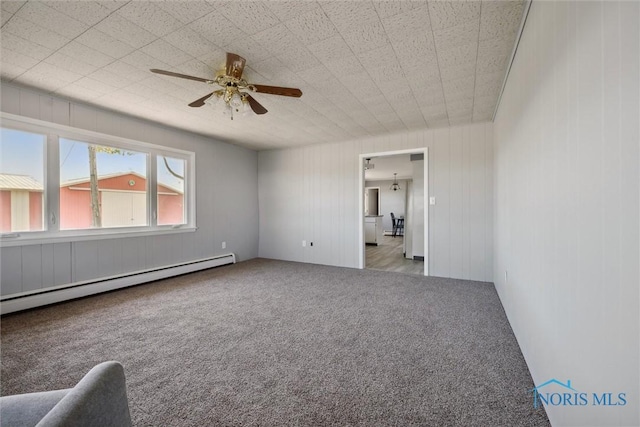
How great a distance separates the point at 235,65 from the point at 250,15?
0.50 meters

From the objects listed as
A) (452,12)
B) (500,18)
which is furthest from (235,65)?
(500,18)

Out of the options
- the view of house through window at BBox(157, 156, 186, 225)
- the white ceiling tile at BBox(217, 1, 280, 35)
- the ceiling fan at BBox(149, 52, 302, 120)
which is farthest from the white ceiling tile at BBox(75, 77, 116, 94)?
the white ceiling tile at BBox(217, 1, 280, 35)

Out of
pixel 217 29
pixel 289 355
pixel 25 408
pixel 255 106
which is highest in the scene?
pixel 217 29

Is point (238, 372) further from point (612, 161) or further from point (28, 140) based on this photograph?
point (28, 140)

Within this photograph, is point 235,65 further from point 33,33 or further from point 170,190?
point 170,190

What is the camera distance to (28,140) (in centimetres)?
303

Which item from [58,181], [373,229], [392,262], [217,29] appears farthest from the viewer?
[373,229]

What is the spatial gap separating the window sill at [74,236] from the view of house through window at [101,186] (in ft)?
0.38

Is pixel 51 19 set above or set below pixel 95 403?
above

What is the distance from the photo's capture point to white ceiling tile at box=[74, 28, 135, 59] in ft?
6.67

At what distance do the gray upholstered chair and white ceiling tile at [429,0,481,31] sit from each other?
8.15 ft

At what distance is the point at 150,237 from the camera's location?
412cm

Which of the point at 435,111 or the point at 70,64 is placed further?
the point at 435,111

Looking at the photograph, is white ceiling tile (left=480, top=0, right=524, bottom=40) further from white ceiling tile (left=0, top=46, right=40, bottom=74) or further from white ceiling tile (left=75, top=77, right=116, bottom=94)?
white ceiling tile (left=0, top=46, right=40, bottom=74)
